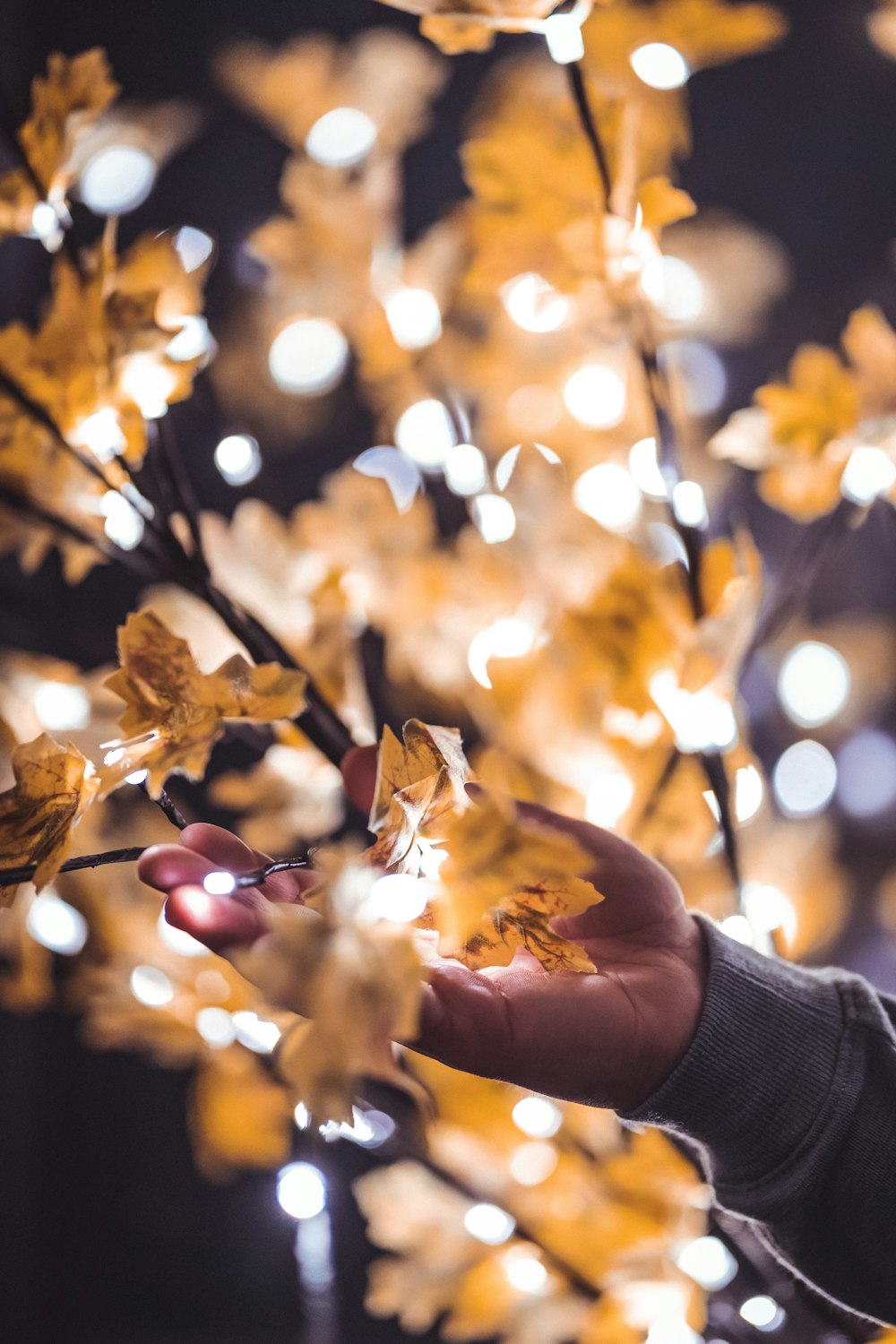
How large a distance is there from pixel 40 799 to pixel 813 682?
2.92 ft

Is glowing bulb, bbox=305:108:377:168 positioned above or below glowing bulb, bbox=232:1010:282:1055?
above

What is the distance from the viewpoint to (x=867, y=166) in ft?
3.98

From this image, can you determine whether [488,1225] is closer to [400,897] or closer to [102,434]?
[400,897]

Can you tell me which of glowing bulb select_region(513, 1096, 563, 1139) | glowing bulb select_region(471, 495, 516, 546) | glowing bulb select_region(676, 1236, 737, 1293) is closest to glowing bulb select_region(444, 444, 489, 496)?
glowing bulb select_region(471, 495, 516, 546)

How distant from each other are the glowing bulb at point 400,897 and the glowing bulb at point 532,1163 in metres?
0.46

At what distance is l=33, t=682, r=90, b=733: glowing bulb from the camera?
2.18ft

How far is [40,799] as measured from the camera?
360 mm

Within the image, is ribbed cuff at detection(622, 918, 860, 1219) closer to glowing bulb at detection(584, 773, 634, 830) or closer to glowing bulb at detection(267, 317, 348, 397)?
glowing bulb at detection(584, 773, 634, 830)

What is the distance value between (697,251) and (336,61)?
50 centimetres

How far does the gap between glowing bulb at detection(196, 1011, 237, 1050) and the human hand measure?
314mm

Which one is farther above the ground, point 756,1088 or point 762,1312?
point 756,1088

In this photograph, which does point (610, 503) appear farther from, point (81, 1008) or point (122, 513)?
point (81, 1008)

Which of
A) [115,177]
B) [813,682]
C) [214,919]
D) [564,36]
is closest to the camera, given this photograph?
[214,919]

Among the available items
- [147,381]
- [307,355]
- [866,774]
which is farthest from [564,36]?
[866,774]
